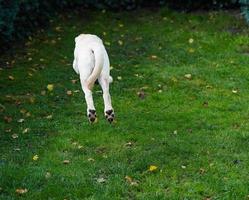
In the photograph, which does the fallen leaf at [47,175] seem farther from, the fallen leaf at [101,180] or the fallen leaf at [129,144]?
the fallen leaf at [129,144]

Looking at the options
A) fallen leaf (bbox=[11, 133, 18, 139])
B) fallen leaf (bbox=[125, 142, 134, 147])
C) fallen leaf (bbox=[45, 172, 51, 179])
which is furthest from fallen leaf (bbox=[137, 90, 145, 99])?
fallen leaf (bbox=[45, 172, 51, 179])

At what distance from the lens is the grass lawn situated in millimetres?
7227

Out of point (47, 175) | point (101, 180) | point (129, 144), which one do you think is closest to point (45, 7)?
point (129, 144)

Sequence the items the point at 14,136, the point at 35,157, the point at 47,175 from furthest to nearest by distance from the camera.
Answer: the point at 14,136
the point at 35,157
the point at 47,175

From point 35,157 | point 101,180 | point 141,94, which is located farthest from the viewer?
point 141,94

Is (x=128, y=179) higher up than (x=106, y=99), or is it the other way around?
(x=106, y=99)

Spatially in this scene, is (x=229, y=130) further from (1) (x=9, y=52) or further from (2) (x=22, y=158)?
(1) (x=9, y=52)

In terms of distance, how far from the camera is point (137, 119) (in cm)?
927

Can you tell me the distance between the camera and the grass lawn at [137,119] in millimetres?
7227

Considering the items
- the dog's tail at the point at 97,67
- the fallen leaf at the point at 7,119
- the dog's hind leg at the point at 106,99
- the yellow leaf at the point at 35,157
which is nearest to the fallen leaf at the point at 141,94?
the fallen leaf at the point at 7,119

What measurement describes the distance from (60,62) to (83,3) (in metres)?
4.32

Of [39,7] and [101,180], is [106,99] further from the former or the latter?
[39,7]

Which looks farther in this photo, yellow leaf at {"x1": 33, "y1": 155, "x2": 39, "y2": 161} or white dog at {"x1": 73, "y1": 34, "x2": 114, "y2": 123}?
yellow leaf at {"x1": 33, "y1": 155, "x2": 39, "y2": 161}

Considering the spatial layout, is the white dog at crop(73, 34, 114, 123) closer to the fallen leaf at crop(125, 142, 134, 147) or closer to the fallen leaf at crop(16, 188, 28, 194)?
the fallen leaf at crop(16, 188, 28, 194)
